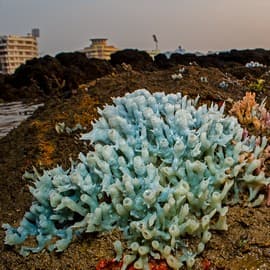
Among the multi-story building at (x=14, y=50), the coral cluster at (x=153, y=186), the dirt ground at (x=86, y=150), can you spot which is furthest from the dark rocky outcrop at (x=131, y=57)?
the coral cluster at (x=153, y=186)

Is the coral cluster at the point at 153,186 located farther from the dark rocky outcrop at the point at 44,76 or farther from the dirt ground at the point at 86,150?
the dark rocky outcrop at the point at 44,76

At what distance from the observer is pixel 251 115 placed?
3.14 meters

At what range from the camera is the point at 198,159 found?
2467 mm

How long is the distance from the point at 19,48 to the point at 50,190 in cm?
2659

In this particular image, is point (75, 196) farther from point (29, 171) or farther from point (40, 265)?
point (29, 171)

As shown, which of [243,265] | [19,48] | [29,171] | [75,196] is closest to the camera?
[243,265]

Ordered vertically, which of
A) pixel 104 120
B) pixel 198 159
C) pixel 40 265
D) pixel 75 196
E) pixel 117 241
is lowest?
pixel 40 265

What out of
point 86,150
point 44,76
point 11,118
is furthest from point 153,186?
point 44,76

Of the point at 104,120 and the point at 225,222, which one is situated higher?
the point at 104,120

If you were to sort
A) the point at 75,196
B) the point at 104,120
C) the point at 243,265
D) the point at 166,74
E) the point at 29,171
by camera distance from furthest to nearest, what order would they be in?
the point at 166,74, the point at 29,171, the point at 104,120, the point at 75,196, the point at 243,265

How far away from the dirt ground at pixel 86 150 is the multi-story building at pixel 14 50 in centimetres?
2270

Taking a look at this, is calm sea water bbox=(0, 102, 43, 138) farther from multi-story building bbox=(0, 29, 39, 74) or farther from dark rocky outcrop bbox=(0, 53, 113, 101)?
multi-story building bbox=(0, 29, 39, 74)

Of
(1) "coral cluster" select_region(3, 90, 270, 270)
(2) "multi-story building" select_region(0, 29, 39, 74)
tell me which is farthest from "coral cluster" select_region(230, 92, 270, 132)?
(2) "multi-story building" select_region(0, 29, 39, 74)

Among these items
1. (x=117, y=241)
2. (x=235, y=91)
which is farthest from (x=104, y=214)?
(x=235, y=91)
